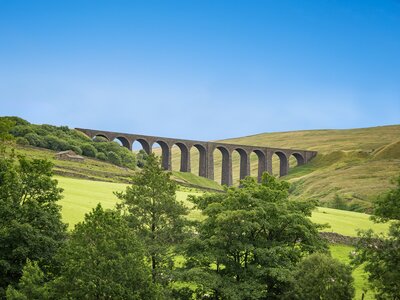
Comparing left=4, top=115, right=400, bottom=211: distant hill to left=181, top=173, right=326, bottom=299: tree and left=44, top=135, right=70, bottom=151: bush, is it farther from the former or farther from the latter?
left=181, top=173, right=326, bottom=299: tree

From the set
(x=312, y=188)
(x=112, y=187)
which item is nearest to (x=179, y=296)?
(x=112, y=187)

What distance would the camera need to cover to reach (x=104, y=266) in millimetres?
21578

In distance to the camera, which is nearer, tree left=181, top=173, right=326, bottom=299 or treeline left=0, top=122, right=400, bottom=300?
treeline left=0, top=122, right=400, bottom=300

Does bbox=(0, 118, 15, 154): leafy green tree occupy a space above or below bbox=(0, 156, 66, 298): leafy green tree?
above

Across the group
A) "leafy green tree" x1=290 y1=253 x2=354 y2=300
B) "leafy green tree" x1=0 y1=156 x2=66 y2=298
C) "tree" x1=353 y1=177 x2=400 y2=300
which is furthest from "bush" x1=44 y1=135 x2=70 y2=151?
"tree" x1=353 y1=177 x2=400 y2=300

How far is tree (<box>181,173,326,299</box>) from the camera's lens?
26.4 meters

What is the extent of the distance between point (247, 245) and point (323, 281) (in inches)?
191

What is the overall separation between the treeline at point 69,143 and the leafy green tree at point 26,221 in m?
75.7

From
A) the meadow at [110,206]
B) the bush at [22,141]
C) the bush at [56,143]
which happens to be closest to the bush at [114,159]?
the bush at [56,143]

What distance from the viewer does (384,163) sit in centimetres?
13400

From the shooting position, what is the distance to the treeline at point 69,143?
10488cm

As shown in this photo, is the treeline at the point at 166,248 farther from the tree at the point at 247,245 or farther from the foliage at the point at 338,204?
the foliage at the point at 338,204

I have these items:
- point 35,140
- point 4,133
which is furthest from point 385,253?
point 35,140

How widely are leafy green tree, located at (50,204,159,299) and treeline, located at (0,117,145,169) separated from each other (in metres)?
83.5
